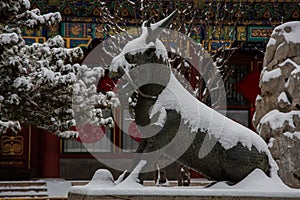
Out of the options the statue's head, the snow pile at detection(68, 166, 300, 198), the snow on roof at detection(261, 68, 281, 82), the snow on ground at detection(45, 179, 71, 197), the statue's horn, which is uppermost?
the statue's horn

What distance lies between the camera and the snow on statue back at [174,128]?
5445 mm

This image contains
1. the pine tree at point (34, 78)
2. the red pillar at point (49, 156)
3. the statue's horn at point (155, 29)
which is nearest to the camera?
the statue's horn at point (155, 29)

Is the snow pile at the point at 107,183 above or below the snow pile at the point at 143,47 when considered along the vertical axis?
below

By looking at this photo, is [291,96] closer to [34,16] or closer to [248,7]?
[34,16]

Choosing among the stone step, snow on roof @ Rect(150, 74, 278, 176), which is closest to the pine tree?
the stone step

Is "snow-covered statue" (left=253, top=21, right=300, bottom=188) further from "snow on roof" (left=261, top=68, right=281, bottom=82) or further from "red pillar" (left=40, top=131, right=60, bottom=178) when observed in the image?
"red pillar" (left=40, top=131, right=60, bottom=178)

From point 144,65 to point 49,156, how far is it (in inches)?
461

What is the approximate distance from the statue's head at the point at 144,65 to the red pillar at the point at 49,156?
11515 mm

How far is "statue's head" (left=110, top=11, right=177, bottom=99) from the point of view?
17.9 ft

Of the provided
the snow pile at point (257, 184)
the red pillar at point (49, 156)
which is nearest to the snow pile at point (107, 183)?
the snow pile at point (257, 184)

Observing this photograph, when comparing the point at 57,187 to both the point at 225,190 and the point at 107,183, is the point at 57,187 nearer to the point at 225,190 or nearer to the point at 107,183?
the point at 107,183

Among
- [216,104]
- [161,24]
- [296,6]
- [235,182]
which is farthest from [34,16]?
[296,6]

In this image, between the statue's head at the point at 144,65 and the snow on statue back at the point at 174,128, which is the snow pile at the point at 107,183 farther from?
the statue's head at the point at 144,65

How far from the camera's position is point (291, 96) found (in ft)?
33.3
